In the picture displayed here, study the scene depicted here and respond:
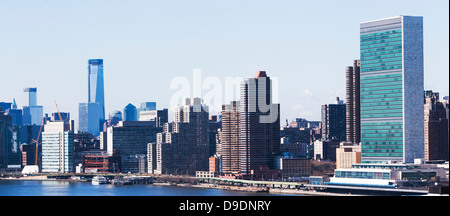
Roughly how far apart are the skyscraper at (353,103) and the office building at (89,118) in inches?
2958

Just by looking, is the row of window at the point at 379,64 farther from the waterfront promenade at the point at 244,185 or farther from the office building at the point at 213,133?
the office building at the point at 213,133

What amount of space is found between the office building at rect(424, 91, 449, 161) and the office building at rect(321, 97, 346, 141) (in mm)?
29562

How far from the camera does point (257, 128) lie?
10300 cm

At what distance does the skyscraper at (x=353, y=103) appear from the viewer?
106062 mm

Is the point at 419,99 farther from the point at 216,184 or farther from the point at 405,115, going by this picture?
the point at 216,184

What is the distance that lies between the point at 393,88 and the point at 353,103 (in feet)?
71.1

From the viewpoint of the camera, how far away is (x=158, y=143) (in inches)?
4739

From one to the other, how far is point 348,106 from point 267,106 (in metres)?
11.7

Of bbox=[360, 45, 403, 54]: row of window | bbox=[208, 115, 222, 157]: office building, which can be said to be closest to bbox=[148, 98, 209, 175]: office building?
bbox=[208, 115, 222, 157]: office building

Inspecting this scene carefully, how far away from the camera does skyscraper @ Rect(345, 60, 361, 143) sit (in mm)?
106062

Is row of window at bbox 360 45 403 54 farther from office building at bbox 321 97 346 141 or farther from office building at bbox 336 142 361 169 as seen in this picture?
office building at bbox 321 97 346 141

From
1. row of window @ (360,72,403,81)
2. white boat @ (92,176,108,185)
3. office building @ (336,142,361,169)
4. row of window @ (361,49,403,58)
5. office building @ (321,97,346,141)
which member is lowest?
white boat @ (92,176,108,185)

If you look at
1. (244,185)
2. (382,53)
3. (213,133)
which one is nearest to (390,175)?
(382,53)

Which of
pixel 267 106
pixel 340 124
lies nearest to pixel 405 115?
pixel 267 106
